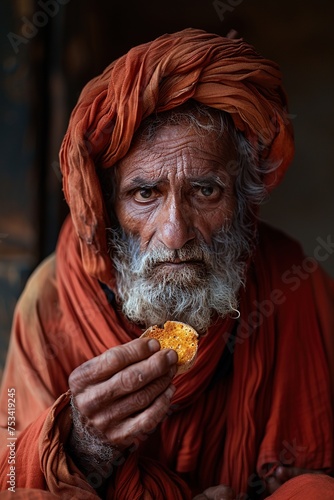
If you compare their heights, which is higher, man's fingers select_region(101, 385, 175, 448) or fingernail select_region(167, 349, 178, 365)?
fingernail select_region(167, 349, 178, 365)

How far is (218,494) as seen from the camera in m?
1.83

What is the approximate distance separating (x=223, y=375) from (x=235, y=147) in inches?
25.2

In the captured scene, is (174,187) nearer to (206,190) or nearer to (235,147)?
(206,190)

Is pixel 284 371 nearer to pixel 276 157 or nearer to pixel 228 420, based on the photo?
pixel 228 420

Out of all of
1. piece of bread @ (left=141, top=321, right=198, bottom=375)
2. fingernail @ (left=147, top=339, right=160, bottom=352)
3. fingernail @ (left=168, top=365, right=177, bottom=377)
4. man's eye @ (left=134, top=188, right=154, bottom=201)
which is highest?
man's eye @ (left=134, top=188, right=154, bottom=201)

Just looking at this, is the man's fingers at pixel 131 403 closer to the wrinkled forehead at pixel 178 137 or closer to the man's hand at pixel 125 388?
the man's hand at pixel 125 388

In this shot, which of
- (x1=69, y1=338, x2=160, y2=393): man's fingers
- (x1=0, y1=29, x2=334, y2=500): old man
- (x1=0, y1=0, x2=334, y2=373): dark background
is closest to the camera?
(x1=69, y1=338, x2=160, y2=393): man's fingers

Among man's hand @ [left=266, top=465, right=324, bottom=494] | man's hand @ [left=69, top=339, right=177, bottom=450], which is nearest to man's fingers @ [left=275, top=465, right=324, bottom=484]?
man's hand @ [left=266, top=465, right=324, bottom=494]

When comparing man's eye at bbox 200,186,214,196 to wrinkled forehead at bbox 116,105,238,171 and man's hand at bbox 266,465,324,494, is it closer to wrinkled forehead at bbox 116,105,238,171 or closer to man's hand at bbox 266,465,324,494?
wrinkled forehead at bbox 116,105,238,171

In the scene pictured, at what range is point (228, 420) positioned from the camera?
2.00 meters

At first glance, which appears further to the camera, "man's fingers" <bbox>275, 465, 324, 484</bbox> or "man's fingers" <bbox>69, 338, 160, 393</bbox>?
"man's fingers" <bbox>275, 465, 324, 484</bbox>

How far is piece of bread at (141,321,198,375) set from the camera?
1.68m

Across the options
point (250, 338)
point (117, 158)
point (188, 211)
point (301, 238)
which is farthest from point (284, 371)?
point (301, 238)

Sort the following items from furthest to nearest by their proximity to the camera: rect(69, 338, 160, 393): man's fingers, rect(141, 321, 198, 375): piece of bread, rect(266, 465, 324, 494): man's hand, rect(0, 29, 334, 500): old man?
rect(266, 465, 324, 494): man's hand, rect(0, 29, 334, 500): old man, rect(141, 321, 198, 375): piece of bread, rect(69, 338, 160, 393): man's fingers
